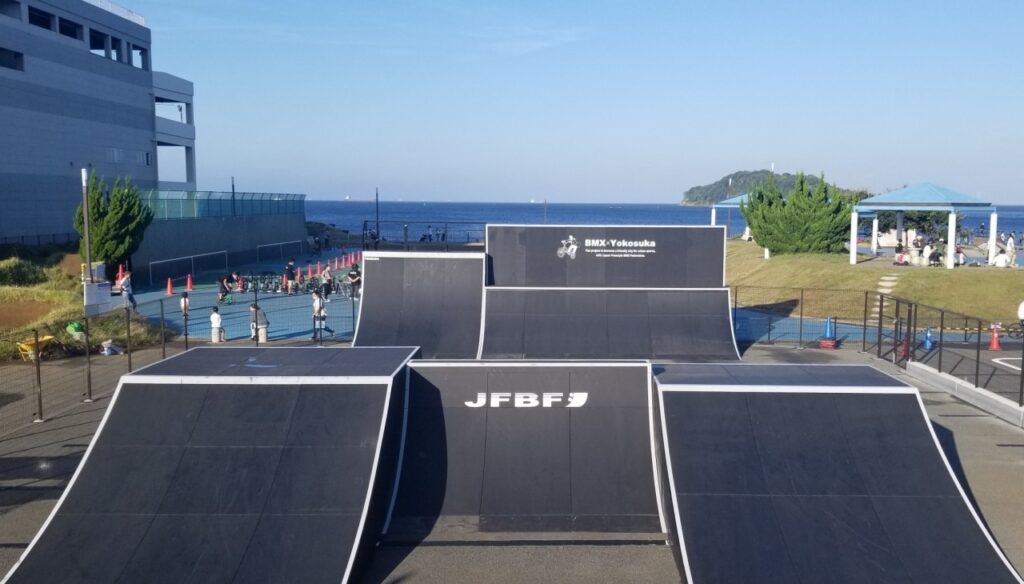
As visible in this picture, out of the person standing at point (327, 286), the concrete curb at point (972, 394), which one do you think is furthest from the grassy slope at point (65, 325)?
the concrete curb at point (972, 394)

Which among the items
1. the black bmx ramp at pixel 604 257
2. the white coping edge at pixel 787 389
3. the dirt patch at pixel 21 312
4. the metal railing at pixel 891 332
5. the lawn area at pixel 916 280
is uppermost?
the black bmx ramp at pixel 604 257

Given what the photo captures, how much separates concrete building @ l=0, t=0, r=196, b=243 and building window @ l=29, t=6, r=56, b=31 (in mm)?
51

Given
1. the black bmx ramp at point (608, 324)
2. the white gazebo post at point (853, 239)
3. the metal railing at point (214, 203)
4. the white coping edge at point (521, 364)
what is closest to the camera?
the white coping edge at point (521, 364)

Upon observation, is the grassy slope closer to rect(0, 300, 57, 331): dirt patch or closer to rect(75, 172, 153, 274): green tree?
rect(0, 300, 57, 331): dirt patch

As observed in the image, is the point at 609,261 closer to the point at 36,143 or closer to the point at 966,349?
the point at 966,349

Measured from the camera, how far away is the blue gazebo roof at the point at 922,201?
34.2m

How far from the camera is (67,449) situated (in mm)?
13422

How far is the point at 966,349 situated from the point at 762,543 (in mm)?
16977

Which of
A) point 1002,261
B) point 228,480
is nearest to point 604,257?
point 228,480

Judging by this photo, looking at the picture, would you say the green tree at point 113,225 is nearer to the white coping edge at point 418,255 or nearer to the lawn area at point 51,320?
the lawn area at point 51,320

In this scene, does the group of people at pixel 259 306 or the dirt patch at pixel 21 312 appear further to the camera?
the dirt patch at pixel 21 312

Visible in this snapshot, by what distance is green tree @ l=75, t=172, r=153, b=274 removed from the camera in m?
32.4

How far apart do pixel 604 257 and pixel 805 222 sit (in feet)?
75.1

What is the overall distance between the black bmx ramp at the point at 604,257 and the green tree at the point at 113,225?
18.1m
